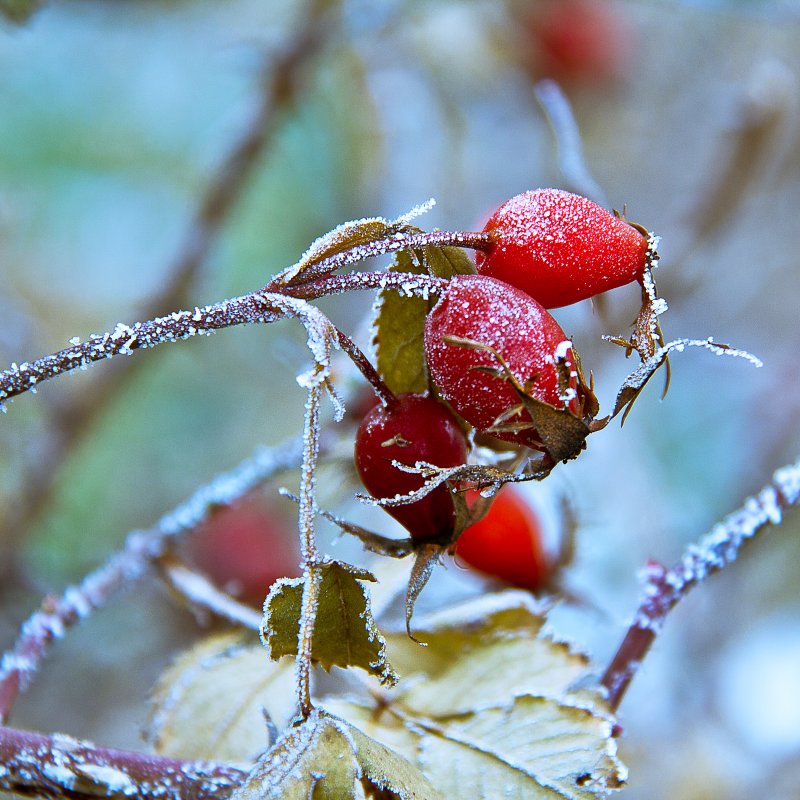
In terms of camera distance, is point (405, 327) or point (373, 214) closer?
point (405, 327)

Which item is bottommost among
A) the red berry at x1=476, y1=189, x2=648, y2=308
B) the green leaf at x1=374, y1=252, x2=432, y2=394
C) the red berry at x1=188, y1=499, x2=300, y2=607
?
the green leaf at x1=374, y1=252, x2=432, y2=394

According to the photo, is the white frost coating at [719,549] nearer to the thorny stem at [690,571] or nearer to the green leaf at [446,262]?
the thorny stem at [690,571]

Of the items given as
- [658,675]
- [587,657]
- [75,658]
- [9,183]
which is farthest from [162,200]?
[587,657]

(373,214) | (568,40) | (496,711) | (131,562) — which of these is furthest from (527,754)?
(568,40)

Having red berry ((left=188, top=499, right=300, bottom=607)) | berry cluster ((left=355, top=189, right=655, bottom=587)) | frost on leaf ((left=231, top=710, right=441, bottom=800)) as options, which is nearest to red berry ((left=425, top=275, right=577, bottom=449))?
berry cluster ((left=355, top=189, right=655, bottom=587))

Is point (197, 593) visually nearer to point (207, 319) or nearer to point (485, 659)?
point (485, 659)

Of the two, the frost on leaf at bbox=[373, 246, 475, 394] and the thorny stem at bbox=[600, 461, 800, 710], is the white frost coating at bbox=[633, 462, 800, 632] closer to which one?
the thorny stem at bbox=[600, 461, 800, 710]
